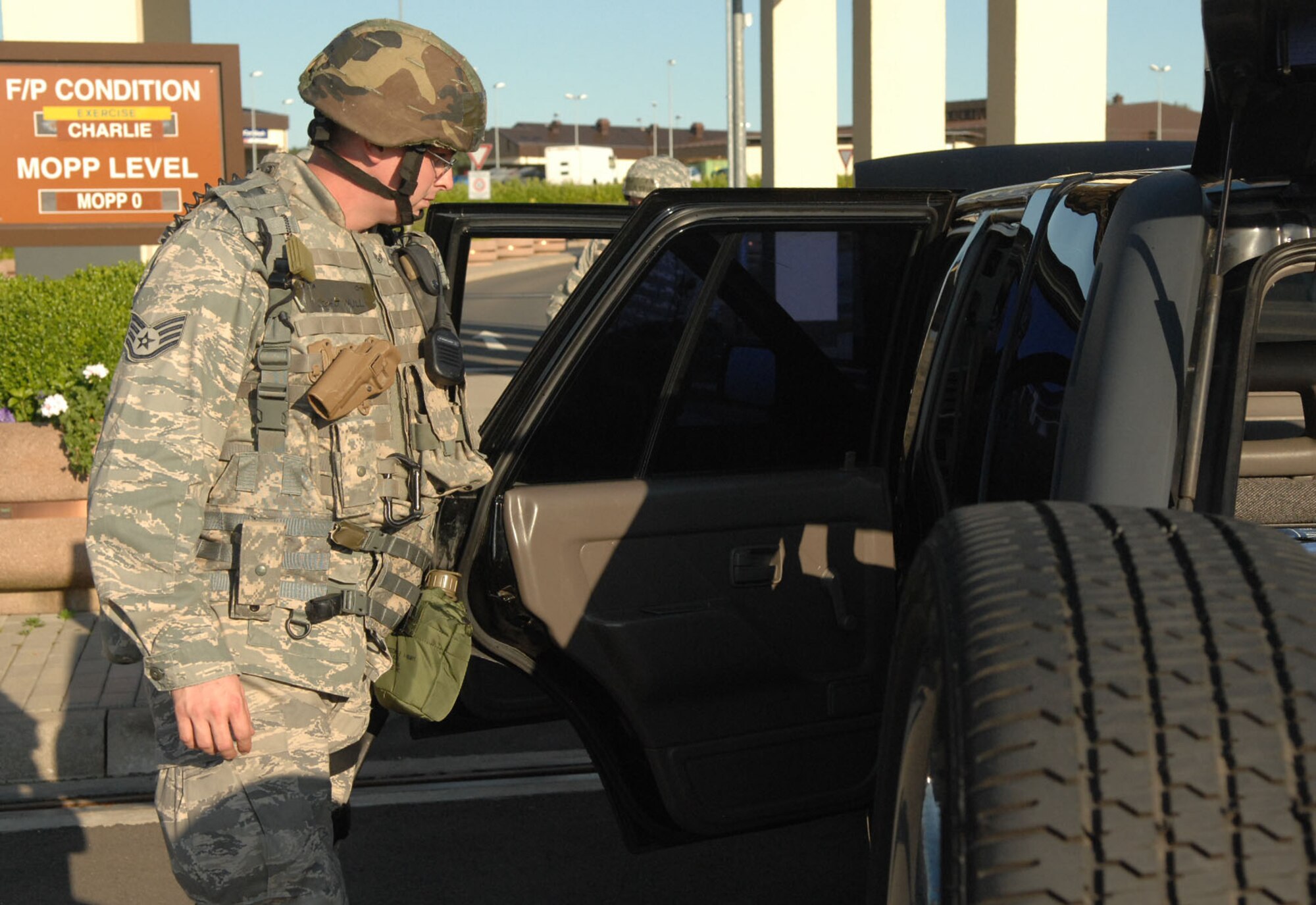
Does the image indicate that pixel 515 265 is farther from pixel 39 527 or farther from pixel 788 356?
pixel 788 356

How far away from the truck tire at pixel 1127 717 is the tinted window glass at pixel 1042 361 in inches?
23.6

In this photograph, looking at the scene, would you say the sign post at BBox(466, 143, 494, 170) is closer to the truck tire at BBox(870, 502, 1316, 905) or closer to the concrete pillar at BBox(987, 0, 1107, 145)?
the truck tire at BBox(870, 502, 1316, 905)

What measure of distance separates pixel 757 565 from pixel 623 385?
0.46m

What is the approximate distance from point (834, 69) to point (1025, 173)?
11202mm

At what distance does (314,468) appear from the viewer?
257cm

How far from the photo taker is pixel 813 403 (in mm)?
3129

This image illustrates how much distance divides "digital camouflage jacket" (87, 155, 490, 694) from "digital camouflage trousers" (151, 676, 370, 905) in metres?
0.08

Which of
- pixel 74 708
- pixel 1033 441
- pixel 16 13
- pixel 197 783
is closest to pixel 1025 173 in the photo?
pixel 1033 441

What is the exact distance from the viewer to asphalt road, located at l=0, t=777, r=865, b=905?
3.70 meters

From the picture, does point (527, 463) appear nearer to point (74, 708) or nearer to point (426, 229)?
point (426, 229)

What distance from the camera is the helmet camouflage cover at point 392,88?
8.57ft

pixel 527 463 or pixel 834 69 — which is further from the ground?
pixel 834 69

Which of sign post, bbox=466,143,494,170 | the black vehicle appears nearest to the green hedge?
sign post, bbox=466,143,494,170

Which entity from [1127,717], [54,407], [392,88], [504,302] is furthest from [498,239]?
[504,302]
